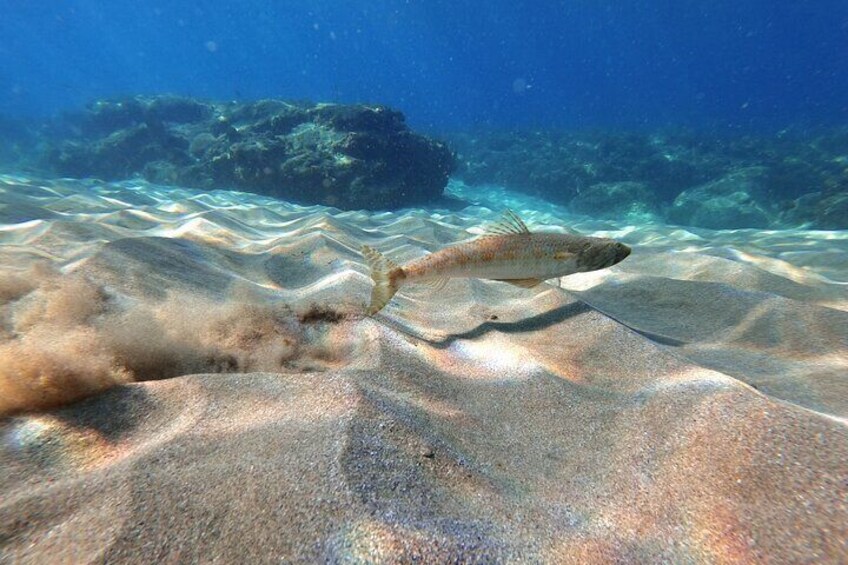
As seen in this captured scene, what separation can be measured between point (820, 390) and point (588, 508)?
1.88 metres

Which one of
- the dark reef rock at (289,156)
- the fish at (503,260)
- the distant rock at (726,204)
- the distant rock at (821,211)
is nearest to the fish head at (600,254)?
the fish at (503,260)

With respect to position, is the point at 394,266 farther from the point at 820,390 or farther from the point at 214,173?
the point at 214,173

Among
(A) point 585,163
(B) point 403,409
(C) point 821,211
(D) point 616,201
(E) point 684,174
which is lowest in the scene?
(B) point 403,409

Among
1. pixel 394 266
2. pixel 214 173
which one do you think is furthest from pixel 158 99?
pixel 394 266

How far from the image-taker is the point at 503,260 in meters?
3.20

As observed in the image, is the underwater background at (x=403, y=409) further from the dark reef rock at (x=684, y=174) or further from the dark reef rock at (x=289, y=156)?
the dark reef rock at (x=684, y=174)

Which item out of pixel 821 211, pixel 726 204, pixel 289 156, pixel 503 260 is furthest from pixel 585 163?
pixel 503 260

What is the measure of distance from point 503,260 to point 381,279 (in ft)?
3.12

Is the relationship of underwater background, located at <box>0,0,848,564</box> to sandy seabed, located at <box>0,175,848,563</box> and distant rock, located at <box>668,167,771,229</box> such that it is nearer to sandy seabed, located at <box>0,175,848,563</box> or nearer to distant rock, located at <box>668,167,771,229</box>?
sandy seabed, located at <box>0,175,848,563</box>

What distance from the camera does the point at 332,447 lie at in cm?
162

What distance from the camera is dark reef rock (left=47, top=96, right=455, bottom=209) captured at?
13.6 m

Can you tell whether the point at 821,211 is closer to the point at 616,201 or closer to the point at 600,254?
the point at 616,201

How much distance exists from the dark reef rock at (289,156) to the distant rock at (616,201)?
5920 millimetres

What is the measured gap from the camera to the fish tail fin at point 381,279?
3061 millimetres
